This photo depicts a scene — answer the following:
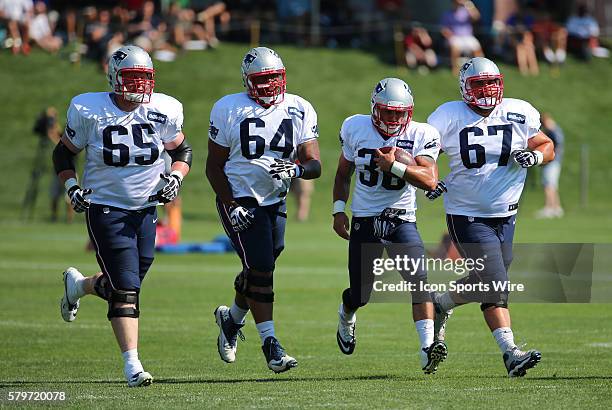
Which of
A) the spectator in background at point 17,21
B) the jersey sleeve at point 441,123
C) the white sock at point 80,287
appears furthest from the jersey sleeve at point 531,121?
the spectator in background at point 17,21

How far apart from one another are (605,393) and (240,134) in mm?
2800

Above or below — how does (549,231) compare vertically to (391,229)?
below

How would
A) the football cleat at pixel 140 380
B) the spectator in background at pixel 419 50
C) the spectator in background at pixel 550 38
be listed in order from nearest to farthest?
the football cleat at pixel 140 380
the spectator in background at pixel 419 50
the spectator in background at pixel 550 38

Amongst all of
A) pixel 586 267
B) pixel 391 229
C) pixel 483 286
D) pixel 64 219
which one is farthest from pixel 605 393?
pixel 64 219

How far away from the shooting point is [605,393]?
6.75 meters

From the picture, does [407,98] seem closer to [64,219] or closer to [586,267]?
[586,267]

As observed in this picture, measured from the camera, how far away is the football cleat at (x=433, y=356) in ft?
24.3

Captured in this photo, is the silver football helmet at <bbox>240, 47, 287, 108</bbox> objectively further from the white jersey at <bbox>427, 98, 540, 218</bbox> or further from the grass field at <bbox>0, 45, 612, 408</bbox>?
the grass field at <bbox>0, 45, 612, 408</bbox>

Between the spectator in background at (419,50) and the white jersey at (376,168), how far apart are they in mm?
21465

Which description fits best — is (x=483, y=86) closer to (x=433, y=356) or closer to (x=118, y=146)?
(x=433, y=356)

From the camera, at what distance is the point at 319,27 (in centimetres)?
3092

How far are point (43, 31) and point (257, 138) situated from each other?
21.6 metres

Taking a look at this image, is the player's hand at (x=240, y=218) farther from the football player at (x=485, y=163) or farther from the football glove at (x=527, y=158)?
the football glove at (x=527, y=158)

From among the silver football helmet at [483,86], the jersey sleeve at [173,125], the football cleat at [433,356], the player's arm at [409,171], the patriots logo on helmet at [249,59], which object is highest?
the patriots logo on helmet at [249,59]
